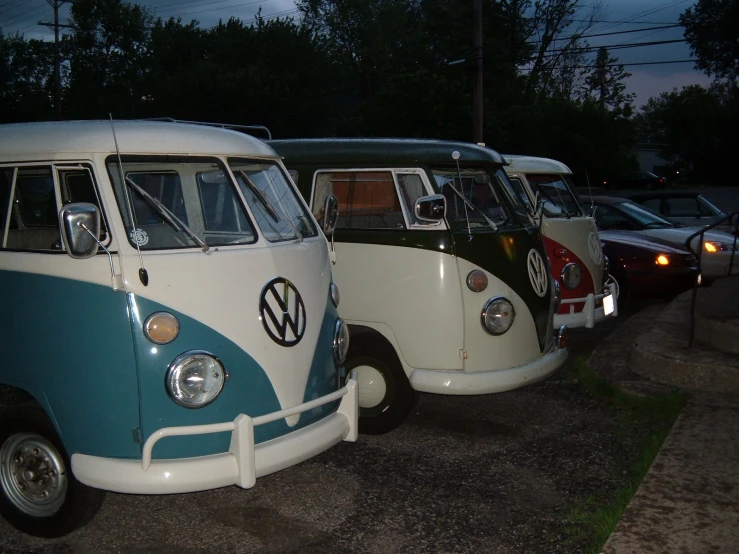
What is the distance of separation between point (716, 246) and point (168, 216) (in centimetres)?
982

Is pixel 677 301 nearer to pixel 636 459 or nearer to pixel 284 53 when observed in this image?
pixel 636 459

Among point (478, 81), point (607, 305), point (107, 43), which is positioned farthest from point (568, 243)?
point (107, 43)

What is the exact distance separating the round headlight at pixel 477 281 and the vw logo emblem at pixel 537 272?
1.64 ft

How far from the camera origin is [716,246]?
479 inches

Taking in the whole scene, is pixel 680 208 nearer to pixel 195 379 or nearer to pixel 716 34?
pixel 195 379

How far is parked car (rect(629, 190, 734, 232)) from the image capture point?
573 inches

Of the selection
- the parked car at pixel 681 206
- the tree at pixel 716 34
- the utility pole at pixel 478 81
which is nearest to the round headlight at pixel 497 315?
the parked car at pixel 681 206

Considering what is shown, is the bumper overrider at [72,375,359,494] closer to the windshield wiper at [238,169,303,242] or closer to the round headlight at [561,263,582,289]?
the windshield wiper at [238,169,303,242]

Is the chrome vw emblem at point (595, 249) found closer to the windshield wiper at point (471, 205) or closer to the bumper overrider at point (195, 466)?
the windshield wiper at point (471, 205)

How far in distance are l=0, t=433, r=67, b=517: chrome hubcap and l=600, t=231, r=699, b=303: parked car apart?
8.32 meters

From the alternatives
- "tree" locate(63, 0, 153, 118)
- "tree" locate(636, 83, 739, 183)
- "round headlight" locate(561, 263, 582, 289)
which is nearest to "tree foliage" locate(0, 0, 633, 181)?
"tree" locate(63, 0, 153, 118)

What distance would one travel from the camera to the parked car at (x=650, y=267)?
11.0 metres

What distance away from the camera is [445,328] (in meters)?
6.00

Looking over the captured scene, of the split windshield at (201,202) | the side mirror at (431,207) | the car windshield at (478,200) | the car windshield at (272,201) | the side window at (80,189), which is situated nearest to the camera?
the side window at (80,189)
